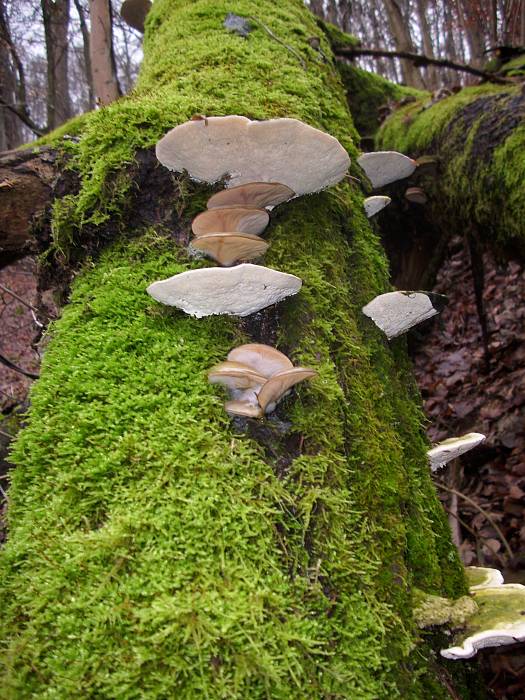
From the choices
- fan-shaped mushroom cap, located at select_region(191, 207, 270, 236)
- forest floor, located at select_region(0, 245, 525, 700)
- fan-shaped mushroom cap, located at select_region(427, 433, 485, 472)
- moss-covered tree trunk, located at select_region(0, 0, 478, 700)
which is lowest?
forest floor, located at select_region(0, 245, 525, 700)

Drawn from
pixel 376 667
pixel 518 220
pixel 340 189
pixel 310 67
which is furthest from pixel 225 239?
pixel 518 220

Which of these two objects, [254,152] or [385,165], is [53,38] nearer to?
[385,165]

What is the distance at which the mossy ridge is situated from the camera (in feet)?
13.3

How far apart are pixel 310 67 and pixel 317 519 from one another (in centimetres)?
325

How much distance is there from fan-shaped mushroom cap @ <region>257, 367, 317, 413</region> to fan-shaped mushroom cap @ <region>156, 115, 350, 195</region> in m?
1.04

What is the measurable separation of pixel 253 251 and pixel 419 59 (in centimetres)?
562

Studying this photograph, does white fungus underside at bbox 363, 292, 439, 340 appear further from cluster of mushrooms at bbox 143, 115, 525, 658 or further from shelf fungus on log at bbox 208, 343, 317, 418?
shelf fungus on log at bbox 208, 343, 317, 418

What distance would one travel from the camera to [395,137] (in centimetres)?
620

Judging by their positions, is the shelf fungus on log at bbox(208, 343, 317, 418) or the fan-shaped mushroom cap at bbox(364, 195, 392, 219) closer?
the shelf fungus on log at bbox(208, 343, 317, 418)

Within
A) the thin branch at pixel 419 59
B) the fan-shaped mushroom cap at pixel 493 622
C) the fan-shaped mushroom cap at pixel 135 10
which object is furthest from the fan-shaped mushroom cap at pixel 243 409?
the fan-shaped mushroom cap at pixel 135 10

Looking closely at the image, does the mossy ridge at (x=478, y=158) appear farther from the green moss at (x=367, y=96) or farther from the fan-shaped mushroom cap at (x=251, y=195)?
the fan-shaped mushroom cap at (x=251, y=195)

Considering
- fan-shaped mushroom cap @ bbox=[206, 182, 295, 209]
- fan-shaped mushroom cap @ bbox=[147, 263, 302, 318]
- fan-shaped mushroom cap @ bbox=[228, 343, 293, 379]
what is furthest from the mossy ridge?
fan-shaped mushroom cap @ bbox=[228, 343, 293, 379]

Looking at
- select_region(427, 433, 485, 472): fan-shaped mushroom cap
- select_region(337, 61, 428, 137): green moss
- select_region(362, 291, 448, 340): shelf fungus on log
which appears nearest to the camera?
select_region(362, 291, 448, 340): shelf fungus on log

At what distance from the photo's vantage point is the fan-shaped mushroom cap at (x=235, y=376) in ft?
5.60
